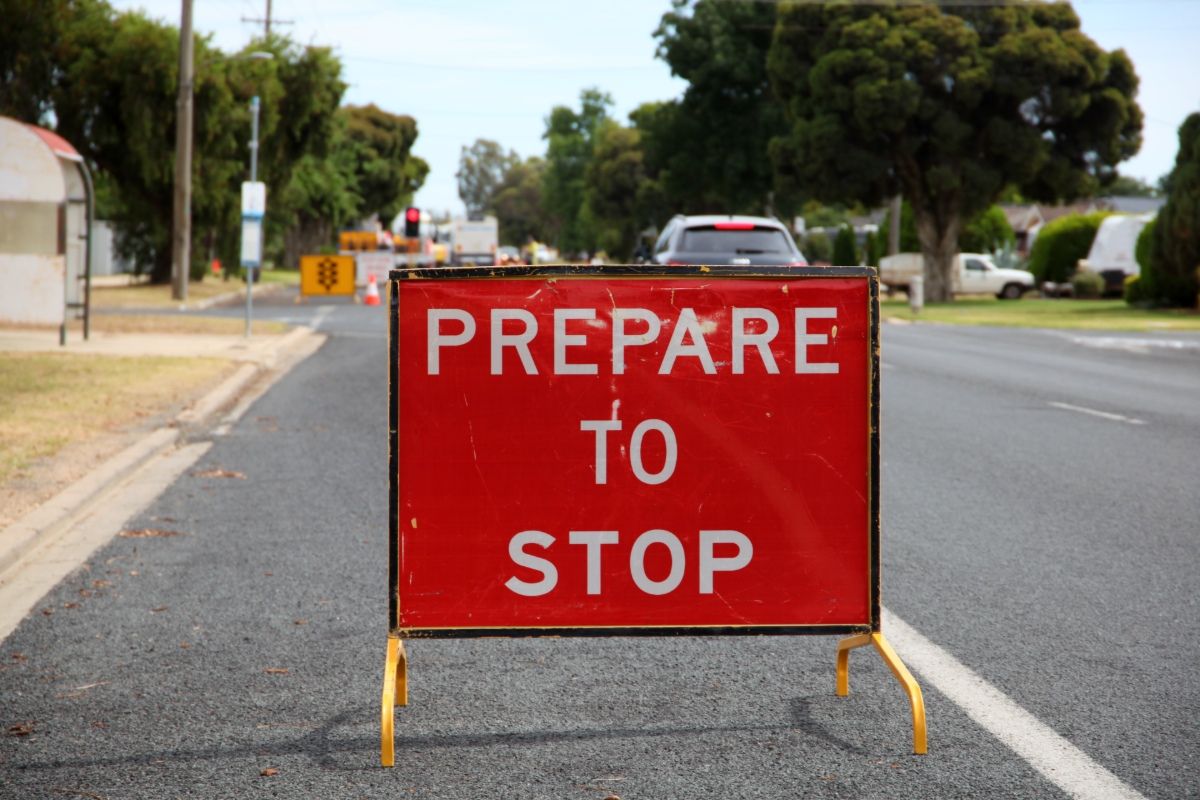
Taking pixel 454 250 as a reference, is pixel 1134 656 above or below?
below

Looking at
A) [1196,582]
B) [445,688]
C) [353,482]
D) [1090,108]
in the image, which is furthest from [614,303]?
[1090,108]

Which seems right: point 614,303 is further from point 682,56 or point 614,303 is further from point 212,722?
point 682,56

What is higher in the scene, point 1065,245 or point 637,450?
point 1065,245

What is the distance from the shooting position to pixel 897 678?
4484mm

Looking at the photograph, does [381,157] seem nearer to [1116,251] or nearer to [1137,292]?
[1116,251]

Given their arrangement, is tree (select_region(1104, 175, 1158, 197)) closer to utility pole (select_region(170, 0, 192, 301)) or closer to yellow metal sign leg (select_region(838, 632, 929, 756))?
utility pole (select_region(170, 0, 192, 301))

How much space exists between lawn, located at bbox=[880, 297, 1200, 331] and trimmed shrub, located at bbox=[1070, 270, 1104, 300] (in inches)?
19.4

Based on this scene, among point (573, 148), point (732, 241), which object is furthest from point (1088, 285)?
point (573, 148)

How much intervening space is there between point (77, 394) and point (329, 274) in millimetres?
23807

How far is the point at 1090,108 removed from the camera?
150ft

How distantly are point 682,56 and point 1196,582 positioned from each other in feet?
207

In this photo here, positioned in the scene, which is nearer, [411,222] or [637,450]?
[637,450]

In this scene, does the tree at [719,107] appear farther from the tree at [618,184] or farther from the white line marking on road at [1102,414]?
the white line marking on road at [1102,414]

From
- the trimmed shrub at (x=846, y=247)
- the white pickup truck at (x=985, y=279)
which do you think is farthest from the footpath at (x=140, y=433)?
the trimmed shrub at (x=846, y=247)
